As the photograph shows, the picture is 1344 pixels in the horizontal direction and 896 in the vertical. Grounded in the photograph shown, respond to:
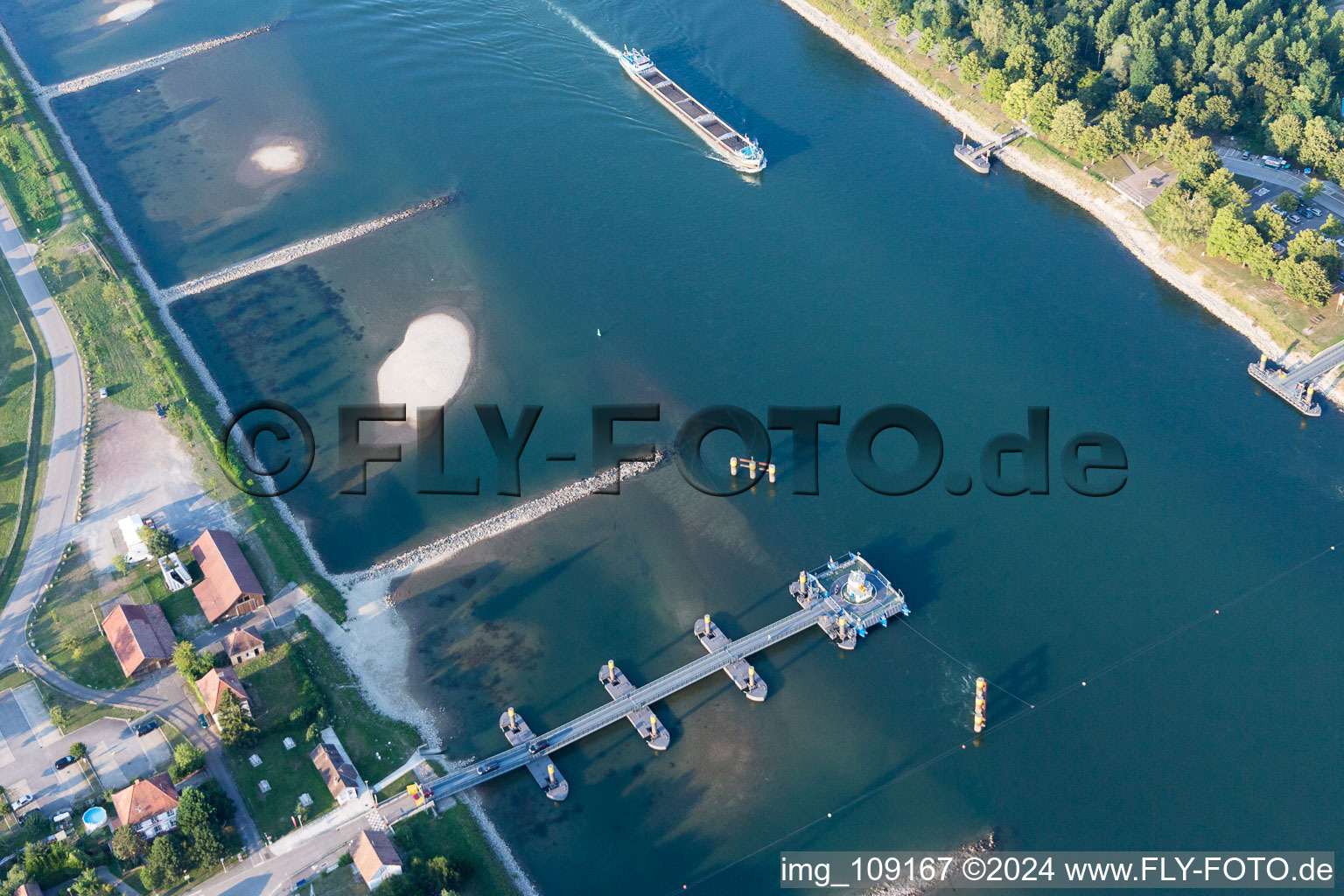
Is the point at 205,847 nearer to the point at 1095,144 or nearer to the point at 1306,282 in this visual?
the point at 1306,282

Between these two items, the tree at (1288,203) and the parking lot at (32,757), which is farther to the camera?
the tree at (1288,203)

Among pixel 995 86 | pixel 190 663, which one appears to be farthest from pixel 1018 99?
pixel 190 663

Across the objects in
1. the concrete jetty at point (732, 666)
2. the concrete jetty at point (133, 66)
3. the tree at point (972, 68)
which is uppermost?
the concrete jetty at point (133, 66)

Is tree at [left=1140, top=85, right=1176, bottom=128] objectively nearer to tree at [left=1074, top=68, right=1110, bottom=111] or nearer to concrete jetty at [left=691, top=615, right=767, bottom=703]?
tree at [left=1074, top=68, right=1110, bottom=111]

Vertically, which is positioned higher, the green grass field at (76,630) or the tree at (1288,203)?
the green grass field at (76,630)

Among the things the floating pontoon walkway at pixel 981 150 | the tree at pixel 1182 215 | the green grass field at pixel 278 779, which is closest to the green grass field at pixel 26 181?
the green grass field at pixel 278 779

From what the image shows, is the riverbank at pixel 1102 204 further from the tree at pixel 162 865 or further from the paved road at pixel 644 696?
the tree at pixel 162 865
